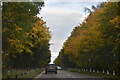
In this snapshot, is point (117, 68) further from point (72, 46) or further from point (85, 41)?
point (72, 46)

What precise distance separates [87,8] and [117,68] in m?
17.1

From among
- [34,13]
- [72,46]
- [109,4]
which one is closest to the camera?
[34,13]

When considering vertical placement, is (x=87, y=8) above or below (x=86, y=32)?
above

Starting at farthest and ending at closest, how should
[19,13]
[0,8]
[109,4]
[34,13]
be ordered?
[109,4] < [34,13] < [19,13] < [0,8]

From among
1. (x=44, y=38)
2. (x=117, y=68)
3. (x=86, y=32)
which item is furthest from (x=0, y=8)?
(x=86, y=32)

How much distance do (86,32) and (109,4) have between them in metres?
14.5

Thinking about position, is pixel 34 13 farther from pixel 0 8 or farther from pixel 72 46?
pixel 72 46

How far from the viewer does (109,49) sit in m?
38.1

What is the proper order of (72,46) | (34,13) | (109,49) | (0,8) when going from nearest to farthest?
(0,8) → (34,13) → (109,49) → (72,46)

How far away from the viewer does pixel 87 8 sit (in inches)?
1857

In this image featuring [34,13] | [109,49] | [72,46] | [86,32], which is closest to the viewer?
[34,13]

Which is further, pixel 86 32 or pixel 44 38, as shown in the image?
pixel 86 32

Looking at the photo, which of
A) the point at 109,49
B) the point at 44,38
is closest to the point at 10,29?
the point at 44,38

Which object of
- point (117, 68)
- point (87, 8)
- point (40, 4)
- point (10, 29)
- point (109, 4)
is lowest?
point (117, 68)
